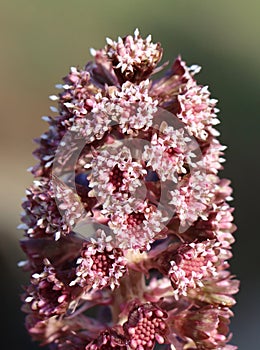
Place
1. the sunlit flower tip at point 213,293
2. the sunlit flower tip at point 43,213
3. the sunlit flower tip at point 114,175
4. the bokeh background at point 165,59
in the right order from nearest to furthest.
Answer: the sunlit flower tip at point 114,175 < the sunlit flower tip at point 43,213 < the sunlit flower tip at point 213,293 < the bokeh background at point 165,59

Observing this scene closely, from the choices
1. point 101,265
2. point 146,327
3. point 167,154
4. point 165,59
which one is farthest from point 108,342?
point 165,59

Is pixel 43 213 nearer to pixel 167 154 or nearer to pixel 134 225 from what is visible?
pixel 134 225

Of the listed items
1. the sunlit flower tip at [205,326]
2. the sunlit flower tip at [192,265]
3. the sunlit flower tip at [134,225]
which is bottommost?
the sunlit flower tip at [205,326]

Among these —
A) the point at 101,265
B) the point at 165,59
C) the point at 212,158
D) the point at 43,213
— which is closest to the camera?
the point at 101,265

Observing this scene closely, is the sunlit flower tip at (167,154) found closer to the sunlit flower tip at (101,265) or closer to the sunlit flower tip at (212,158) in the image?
the sunlit flower tip at (212,158)

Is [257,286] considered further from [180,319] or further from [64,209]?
[64,209]

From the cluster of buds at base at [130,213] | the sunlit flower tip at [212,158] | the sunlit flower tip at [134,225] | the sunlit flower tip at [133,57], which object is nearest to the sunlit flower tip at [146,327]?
the cluster of buds at base at [130,213]

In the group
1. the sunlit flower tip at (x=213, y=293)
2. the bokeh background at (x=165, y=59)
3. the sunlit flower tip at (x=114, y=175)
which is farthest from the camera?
→ the bokeh background at (x=165, y=59)
